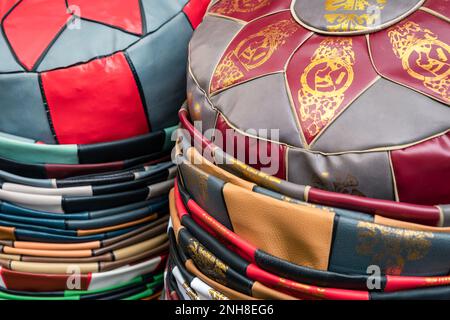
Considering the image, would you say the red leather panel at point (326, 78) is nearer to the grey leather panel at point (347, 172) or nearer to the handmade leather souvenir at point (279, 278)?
the grey leather panel at point (347, 172)

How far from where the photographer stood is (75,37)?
1070mm

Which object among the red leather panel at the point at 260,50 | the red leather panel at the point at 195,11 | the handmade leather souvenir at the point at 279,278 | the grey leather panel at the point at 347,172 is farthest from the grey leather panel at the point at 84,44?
the grey leather panel at the point at 347,172

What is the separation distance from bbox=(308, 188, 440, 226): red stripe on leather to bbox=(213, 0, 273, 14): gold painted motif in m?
0.41

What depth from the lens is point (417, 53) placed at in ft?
2.69

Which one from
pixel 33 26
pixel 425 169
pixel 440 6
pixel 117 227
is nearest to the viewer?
pixel 425 169

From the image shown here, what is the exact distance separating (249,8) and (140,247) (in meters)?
0.60

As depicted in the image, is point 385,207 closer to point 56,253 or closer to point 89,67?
point 89,67

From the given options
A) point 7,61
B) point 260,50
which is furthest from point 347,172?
point 7,61

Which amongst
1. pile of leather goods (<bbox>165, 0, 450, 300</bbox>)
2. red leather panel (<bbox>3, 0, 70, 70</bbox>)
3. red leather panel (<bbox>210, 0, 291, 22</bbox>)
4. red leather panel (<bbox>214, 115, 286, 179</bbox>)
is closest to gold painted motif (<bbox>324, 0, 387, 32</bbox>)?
pile of leather goods (<bbox>165, 0, 450, 300</bbox>)

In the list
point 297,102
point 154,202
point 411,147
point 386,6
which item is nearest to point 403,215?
point 411,147

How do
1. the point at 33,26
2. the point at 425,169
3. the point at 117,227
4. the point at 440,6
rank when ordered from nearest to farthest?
the point at 425,169
the point at 440,6
the point at 33,26
the point at 117,227
